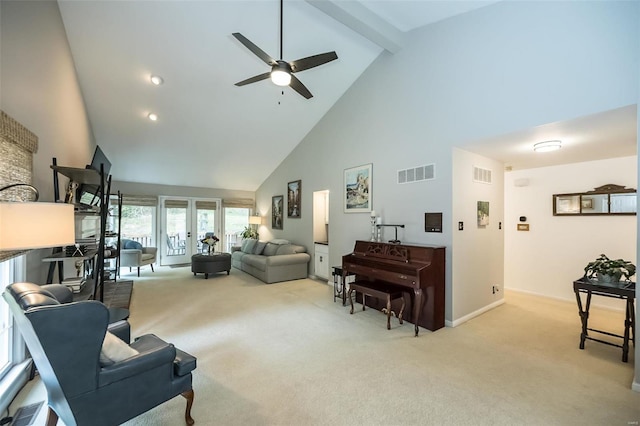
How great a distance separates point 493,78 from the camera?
126 inches

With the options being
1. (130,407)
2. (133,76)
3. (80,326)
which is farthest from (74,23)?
(130,407)

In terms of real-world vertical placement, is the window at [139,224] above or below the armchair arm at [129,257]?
above

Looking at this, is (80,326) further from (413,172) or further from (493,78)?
(493,78)

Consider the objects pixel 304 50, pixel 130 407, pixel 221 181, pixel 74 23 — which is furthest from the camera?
pixel 221 181

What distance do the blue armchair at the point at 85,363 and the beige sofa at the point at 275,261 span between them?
4178mm

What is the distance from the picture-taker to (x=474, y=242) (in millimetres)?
3939

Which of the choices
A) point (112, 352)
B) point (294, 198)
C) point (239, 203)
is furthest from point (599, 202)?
point (239, 203)

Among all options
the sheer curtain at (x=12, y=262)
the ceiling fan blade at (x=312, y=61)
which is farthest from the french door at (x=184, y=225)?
the ceiling fan blade at (x=312, y=61)

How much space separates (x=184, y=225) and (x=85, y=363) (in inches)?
295

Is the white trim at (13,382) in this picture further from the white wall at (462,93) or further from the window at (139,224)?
the window at (139,224)

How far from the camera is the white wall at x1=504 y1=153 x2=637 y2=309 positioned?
405 cm

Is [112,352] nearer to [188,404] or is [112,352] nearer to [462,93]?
[188,404]

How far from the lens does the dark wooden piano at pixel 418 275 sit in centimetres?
338

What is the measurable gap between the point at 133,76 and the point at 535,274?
765 cm
